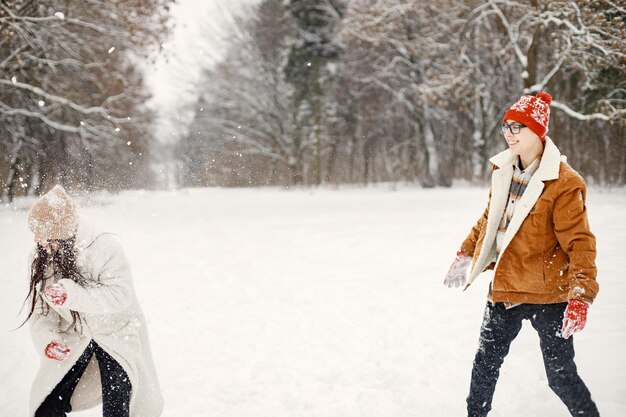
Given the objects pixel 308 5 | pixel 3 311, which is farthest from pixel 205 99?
pixel 3 311

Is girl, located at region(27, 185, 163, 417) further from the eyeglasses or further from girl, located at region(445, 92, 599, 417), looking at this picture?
the eyeglasses

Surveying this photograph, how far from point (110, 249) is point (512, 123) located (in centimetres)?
258

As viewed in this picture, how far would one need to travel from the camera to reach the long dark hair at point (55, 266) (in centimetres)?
264

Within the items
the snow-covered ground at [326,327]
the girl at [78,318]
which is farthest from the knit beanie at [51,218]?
the snow-covered ground at [326,327]

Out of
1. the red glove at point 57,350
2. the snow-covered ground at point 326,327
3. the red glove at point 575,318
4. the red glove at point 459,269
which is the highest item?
the red glove at point 459,269

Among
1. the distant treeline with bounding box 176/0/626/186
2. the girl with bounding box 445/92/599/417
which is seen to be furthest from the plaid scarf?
the distant treeline with bounding box 176/0/626/186

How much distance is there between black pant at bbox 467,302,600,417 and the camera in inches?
106

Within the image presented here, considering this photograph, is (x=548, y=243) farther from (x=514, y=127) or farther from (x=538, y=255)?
(x=514, y=127)

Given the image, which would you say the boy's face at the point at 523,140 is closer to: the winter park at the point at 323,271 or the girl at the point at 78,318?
the winter park at the point at 323,271

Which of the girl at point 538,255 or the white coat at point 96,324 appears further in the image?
the white coat at point 96,324

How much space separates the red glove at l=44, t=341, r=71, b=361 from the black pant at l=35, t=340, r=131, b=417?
0.12 metres

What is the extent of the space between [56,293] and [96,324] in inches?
13.5

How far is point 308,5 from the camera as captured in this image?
25.4 meters

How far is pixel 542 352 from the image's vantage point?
9.10 ft
